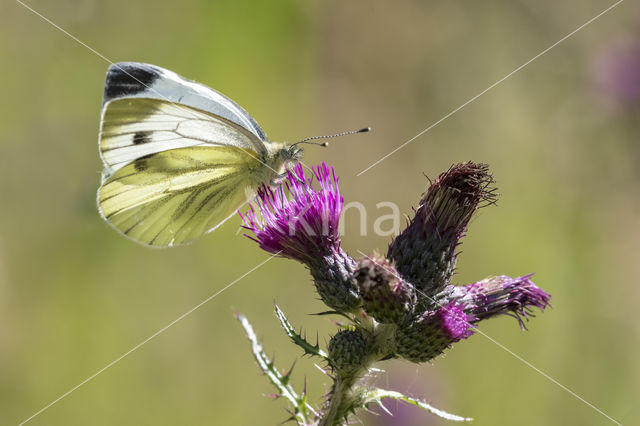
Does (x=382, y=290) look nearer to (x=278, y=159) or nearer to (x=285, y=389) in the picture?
(x=285, y=389)

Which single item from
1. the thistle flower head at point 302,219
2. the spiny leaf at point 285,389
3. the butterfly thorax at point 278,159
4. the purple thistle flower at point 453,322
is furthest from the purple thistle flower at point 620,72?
the spiny leaf at point 285,389

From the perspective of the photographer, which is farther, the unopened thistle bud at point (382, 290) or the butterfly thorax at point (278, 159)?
the butterfly thorax at point (278, 159)

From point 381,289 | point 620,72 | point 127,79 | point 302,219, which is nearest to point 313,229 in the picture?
point 302,219

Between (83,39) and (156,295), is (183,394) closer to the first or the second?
(156,295)

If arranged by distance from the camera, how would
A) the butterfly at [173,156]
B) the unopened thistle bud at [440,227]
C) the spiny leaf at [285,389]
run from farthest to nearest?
the butterfly at [173,156] < the unopened thistle bud at [440,227] < the spiny leaf at [285,389]

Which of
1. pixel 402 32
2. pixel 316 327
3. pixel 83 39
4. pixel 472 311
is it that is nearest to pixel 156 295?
pixel 316 327

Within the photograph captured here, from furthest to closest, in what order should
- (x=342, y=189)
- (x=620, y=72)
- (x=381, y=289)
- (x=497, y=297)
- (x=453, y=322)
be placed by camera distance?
(x=342, y=189), (x=620, y=72), (x=497, y=297), (x=453, y=322), (x=381, y=289)

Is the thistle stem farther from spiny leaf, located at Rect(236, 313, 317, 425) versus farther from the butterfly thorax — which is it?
the butterfly thorax

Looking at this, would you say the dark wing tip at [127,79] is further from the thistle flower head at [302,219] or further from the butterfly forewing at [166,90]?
the thistle flower head at [302,219]
